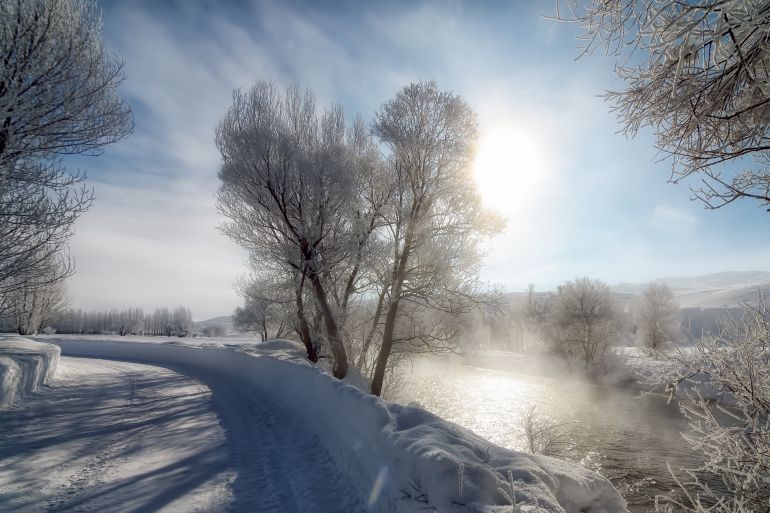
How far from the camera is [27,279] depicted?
747cm

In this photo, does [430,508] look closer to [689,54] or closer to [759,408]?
[759,408]

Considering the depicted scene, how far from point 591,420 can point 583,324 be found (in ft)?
66.4

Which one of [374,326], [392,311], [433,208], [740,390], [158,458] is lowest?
[158,458]

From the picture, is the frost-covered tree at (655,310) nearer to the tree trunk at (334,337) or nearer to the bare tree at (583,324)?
the bare tree at (583,324)

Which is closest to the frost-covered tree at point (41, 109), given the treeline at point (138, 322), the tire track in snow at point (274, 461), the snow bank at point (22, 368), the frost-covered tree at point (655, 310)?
the snow bank at point (22, 368)

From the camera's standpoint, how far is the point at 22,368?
732 centimetres

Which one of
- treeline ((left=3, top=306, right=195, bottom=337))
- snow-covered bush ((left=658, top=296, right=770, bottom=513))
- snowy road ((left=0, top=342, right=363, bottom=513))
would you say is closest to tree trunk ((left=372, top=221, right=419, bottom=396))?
snowy road ((left=0, top=342, right=363, bottom=513))

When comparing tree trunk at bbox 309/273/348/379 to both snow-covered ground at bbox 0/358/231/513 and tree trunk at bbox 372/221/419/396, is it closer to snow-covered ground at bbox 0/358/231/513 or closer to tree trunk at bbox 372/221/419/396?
tree trunk at bbox 372/221/419/396

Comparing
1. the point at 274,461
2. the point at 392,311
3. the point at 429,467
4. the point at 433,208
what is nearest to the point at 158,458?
the point at 274,461

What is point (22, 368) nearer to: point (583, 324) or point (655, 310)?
point (583, 324)

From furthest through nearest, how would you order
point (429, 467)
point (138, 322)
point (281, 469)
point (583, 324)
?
1. point (138, 322)
2. point (583, 324)
3. point (281, 469)
4. point (429, 467)

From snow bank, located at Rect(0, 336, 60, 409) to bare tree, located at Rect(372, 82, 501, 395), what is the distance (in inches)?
294

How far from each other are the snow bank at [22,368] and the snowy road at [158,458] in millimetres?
284

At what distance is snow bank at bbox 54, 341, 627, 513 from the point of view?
310 centimetres
